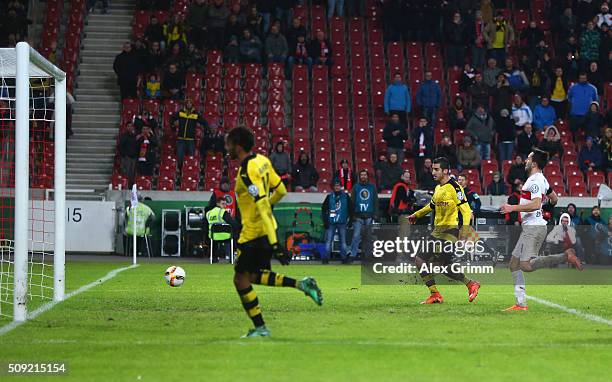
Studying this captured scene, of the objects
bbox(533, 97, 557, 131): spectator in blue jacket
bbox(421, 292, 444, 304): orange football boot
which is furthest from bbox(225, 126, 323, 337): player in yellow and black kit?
bbox(533, 97, 557, 131): spectator in blue jacket

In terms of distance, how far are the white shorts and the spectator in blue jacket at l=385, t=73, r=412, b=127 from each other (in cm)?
1730

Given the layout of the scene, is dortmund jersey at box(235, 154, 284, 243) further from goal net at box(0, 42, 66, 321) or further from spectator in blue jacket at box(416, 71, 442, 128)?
spectator in blue jacket at box(416, 71, 442, 128)

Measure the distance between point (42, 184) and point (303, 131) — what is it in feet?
26.9

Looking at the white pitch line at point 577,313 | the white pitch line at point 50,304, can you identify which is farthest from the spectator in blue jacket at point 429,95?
the white pitch line at point 577,313

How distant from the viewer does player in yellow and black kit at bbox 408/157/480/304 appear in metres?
15.6

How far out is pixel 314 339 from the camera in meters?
10.9

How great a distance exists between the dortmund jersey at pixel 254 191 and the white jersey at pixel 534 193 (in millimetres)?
4788

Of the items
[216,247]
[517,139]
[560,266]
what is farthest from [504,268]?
[517,139]

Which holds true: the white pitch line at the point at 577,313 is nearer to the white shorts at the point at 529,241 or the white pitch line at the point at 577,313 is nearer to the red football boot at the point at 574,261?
the white shorts at the point at 529,241

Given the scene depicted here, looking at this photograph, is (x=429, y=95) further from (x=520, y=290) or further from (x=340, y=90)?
(x=520, y=290)

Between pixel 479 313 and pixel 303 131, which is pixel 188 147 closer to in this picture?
pixel 303 131

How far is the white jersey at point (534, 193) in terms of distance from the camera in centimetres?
1444

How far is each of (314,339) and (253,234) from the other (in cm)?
123

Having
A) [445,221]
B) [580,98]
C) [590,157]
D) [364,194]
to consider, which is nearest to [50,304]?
[445,221]
